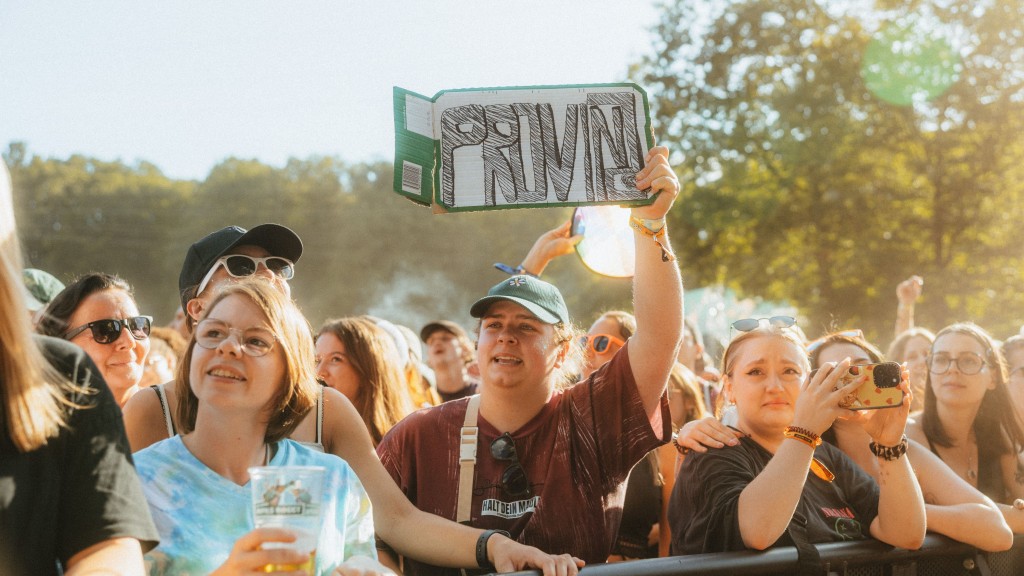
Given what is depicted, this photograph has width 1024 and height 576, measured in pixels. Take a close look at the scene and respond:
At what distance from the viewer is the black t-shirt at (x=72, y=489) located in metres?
1.73

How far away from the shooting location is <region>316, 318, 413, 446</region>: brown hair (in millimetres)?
4664

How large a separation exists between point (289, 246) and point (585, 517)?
1495mm

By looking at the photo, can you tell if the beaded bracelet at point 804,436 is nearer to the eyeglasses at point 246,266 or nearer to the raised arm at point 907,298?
the eyeglasses at point 246,266

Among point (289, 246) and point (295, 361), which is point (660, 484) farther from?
point (295, 361)

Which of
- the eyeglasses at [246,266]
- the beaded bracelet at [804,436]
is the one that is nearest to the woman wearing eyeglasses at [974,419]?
the beaded bracelet at [804,436]

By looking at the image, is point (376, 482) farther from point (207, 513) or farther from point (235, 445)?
point (207, 513)

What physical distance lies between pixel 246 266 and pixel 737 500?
1941mm

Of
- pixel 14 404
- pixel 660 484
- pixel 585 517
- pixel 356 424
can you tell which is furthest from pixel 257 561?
pixel 660 484

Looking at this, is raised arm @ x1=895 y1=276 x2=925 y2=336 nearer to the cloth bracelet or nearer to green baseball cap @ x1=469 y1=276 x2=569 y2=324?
green baseball cap @ x1=469 y1=276 x2=569 y2=324

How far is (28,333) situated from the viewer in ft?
5.80

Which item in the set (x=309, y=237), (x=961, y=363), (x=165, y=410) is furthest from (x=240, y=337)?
(x=309, y=237)

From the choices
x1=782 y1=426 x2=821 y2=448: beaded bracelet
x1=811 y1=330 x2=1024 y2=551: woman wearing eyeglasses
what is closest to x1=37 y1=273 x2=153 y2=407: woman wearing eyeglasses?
x1=782 y1=426 x2=821 y2=448: beaded bracelet

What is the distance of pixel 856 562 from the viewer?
3.25m

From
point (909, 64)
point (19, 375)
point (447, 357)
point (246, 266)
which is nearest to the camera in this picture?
point (19, 375)
